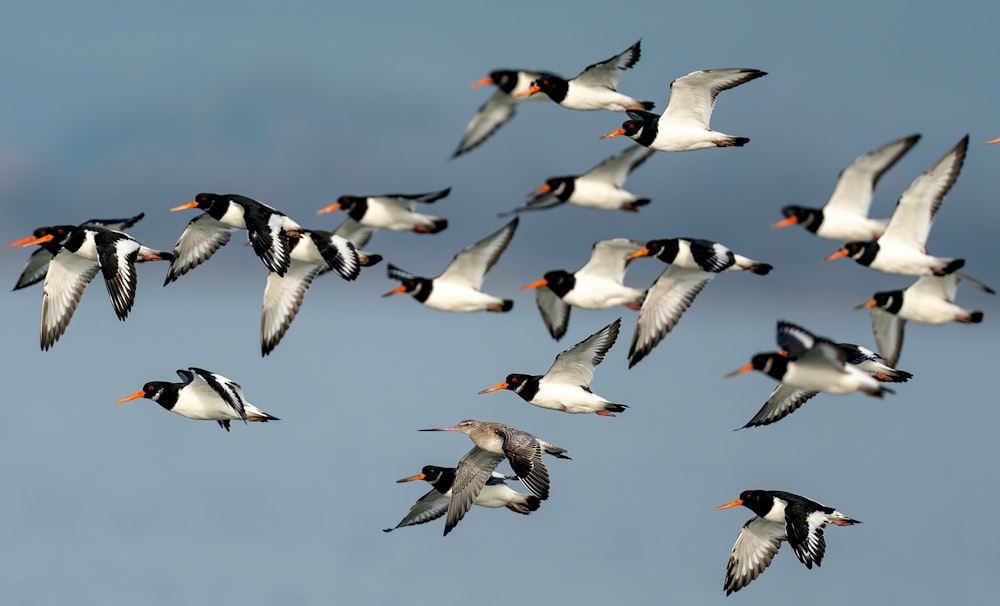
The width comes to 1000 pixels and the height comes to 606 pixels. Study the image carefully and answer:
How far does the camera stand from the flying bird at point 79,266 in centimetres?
2578

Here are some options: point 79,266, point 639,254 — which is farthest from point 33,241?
point 639,254

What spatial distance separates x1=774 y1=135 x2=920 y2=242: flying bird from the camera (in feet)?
74.2

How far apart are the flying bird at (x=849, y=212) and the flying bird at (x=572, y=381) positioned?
3936 millimetres

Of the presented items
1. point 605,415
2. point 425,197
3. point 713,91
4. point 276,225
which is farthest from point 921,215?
point 276,225

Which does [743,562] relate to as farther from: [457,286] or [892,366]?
[457,286]

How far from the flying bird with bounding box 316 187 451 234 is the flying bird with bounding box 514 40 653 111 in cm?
263

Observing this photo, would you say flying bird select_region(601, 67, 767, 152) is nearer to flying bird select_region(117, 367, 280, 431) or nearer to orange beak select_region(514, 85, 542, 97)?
orange beak select_region(514, 85, 542, 97)

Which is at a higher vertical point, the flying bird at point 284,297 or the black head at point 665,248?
the black head at point 665,248

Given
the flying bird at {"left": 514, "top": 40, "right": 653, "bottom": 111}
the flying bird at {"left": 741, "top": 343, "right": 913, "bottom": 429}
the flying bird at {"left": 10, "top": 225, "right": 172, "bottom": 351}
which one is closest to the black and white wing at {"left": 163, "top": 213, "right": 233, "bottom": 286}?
the flying bird at {"left": 10, "top": 225, "right": 172, "bottom": 351}

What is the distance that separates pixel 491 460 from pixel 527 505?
1.59m

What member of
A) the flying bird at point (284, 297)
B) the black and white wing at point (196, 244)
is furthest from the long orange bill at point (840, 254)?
the black and white wing at point (196, 244)

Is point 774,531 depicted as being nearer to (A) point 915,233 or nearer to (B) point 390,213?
(A) point 915,233

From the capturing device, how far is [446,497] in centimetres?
2695

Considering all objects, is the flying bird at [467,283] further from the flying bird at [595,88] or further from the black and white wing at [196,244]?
the black and white wing at [196,244]
